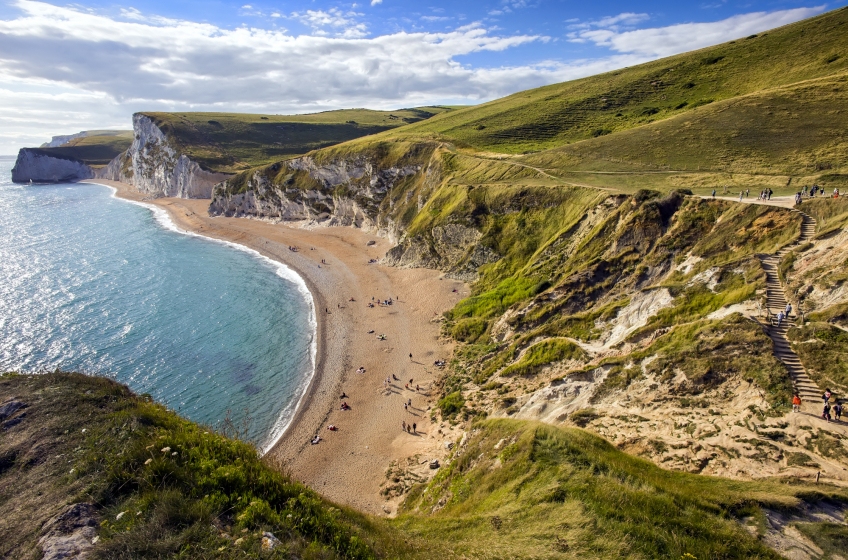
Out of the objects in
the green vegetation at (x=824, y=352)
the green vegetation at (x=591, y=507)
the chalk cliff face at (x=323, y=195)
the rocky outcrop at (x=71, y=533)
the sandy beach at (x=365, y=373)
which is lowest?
the sandy beach at (x=365, y=373)

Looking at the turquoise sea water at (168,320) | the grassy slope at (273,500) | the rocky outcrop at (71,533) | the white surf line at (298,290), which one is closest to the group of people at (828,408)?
the grassy slope at (273,500)

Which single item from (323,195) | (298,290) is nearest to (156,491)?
(298,290)

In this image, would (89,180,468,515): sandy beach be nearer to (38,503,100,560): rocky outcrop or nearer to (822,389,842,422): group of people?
(38,503,100,560): rocky outcrop

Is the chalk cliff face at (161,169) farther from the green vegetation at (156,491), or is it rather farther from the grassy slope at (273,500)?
the green vegetation at (156,491)

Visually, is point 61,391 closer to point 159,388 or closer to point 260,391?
point 260,391

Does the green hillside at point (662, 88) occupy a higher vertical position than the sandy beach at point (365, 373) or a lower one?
higher

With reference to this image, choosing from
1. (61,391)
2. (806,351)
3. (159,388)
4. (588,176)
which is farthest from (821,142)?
(159,388)

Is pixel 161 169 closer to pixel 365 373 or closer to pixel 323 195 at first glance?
pixel 323 195
